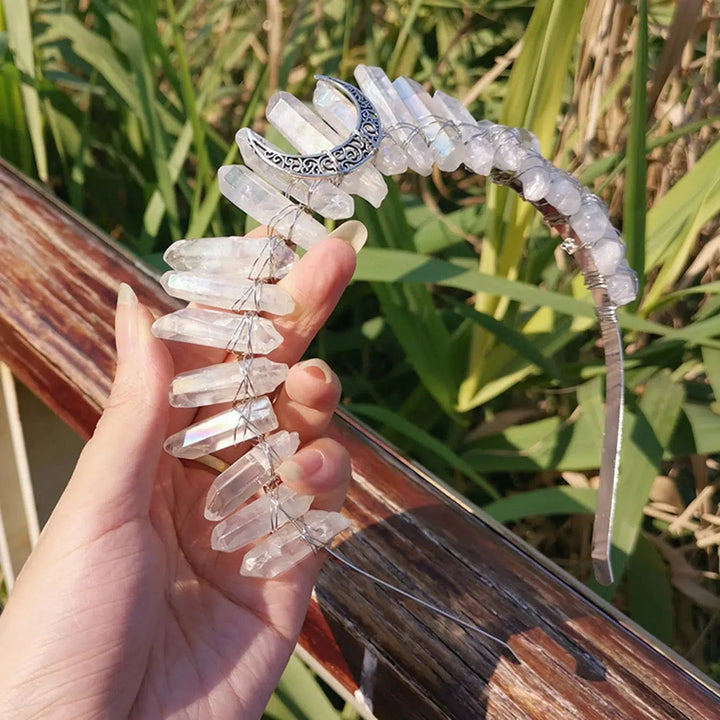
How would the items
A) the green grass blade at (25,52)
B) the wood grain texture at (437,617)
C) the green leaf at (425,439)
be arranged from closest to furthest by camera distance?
1. the wood grain texture at (437,617)
2. the green leaf at (425,439)
3. the green grass blade at (25,52)

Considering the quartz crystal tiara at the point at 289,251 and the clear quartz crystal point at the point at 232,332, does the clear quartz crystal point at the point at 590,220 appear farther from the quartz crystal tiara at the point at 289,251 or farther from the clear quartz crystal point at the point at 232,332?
the clear quartz crystal point at the point at 232,332

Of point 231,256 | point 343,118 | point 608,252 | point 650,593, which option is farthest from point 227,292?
point 650,593

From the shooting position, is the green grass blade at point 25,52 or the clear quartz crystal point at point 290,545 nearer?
the clear quartz crystal point at point 290,545

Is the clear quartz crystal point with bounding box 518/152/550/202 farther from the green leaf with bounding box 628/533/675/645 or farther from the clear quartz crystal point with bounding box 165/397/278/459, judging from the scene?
the green leaf with bounding box 628/533/675/645

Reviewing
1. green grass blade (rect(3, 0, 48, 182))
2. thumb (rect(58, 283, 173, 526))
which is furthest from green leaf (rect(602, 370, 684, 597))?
green grass blade (rect(3, 0, 48, 182))

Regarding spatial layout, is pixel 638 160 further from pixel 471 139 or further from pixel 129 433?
pixel 129 433

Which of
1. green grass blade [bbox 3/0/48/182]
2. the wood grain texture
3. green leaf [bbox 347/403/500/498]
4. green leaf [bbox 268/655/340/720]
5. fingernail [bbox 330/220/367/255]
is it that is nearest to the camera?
the wood grain texture

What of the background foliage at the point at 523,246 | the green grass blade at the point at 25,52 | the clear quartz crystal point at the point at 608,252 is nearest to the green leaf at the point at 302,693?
the background foliage at the point at 523,246
